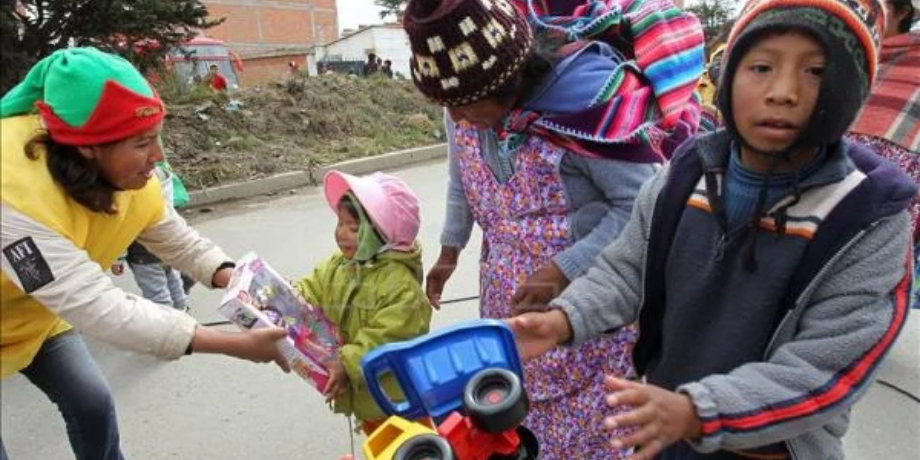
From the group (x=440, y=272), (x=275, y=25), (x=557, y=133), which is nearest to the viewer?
(x=557, y=133)

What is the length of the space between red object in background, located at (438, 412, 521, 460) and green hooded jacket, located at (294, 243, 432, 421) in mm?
582

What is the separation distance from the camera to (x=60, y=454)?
212 cm

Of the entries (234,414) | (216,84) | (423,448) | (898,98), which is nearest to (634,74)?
(423,448)

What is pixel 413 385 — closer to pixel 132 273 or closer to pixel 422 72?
pixel 422 72

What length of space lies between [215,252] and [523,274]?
29.7 inches

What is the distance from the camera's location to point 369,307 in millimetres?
1513

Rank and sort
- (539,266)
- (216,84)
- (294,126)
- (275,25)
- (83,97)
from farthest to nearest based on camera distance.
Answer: (275,25), (294,126), (216,84), (539,266), (83,97)

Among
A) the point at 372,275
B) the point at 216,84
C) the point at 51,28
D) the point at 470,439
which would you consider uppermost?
the point at 51,28

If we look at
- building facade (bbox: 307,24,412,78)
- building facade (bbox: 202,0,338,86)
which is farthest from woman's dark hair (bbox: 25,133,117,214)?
building facade (bbox: 307,24,412,78)

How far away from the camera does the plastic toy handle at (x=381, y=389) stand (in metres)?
0.86

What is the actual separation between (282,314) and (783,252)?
89 cm

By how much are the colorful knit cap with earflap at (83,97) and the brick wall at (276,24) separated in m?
27.4

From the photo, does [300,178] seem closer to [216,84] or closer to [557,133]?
[216,84]

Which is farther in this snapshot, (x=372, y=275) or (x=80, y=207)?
(x=372, y=275)
